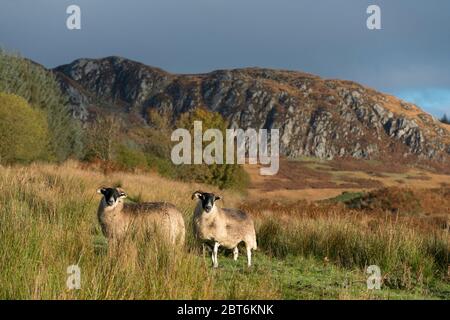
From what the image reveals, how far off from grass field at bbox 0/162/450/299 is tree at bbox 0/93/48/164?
24466 mm

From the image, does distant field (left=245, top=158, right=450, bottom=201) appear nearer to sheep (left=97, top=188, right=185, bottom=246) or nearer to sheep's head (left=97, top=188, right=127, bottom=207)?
sheep (left=97, top=188, right=185, bottom=246)

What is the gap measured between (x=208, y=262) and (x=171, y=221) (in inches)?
50.5

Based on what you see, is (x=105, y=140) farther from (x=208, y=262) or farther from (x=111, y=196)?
(x=111, y=196)

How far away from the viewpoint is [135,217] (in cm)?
1061

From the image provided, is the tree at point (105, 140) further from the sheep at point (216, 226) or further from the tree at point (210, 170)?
the sheep at point (216, 226)

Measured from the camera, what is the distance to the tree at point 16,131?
1544 inches

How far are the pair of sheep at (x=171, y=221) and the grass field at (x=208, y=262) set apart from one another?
39cm

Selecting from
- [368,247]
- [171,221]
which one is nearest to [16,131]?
[171,221]

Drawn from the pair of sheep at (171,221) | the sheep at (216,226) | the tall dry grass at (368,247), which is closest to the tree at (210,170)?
the tall dry grass at (368,247)

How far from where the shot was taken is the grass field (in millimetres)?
6684

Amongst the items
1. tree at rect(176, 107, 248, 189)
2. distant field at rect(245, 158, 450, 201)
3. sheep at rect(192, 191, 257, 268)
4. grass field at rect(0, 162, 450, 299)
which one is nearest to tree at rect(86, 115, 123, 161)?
tree at rect(176, 107, 248, 189)

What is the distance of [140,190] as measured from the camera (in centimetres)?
2458

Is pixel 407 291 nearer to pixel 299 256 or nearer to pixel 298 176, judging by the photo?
pixel 299 256

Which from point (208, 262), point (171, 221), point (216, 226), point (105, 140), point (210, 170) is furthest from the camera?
point (210, 170)
